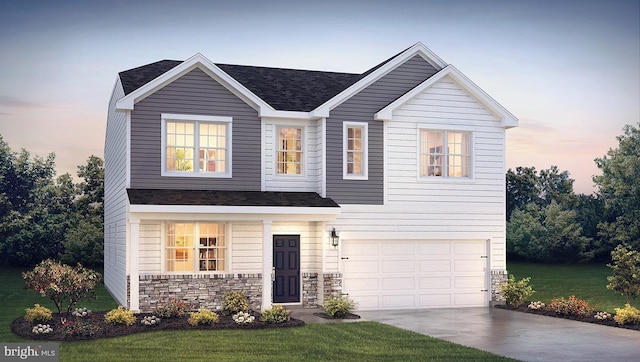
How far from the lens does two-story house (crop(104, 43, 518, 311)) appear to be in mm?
21297

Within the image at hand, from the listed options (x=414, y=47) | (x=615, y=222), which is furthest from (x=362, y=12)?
(x=615, y=222)

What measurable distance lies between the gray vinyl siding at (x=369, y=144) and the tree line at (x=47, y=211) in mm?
21616

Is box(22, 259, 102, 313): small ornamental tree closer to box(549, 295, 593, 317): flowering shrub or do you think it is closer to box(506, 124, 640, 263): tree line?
box(549, 295, 593, 317): flowering shrub

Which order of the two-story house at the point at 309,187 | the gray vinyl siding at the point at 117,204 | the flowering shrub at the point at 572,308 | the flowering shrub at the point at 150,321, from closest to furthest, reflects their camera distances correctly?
the flowering shrub at the point at 150,321 < the flowering shrub at the point at 572,308 < the two-story house at the point at 309,187 < the gray vinyl siding at the point at 117,204

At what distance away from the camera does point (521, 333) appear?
1808 cm

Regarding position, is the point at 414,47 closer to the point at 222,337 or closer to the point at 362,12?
the point at 362,12

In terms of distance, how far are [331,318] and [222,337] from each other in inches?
174

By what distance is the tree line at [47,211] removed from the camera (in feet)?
134

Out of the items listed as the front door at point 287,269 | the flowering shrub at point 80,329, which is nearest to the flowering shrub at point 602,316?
the front door at point 287,269

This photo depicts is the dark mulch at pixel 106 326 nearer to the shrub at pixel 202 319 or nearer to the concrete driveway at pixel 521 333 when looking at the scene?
the shrub at pixel 202 319

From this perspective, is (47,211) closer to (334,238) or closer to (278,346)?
(334,238)

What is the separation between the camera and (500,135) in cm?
2425

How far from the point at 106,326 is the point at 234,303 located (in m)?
3.86

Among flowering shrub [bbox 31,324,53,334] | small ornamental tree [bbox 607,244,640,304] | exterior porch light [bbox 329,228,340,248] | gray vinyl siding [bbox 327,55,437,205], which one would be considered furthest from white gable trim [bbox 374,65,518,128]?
flowering shrub [bbox 31,324,53,334]
